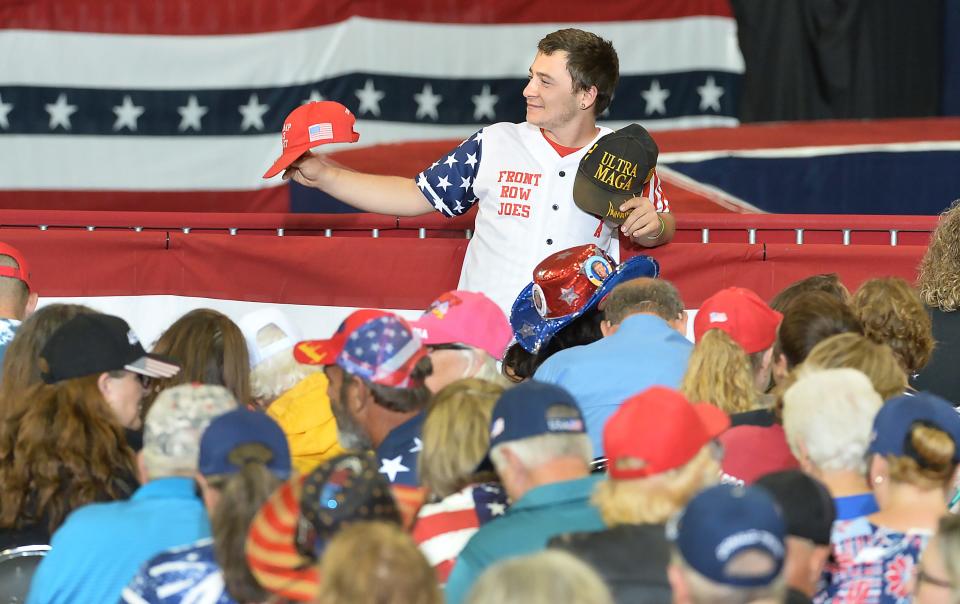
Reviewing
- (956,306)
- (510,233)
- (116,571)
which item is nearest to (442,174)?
(510,233)

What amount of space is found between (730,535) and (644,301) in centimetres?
226

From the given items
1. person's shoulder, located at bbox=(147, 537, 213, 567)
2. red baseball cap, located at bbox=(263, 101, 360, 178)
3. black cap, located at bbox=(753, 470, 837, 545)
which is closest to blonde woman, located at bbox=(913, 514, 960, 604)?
black cap, located at bbox=(753, 470, 837, 545)

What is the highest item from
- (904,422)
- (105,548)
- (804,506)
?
(904,422)

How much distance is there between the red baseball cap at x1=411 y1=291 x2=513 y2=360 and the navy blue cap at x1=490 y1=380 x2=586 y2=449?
1.27 metres

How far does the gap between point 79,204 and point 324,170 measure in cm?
416

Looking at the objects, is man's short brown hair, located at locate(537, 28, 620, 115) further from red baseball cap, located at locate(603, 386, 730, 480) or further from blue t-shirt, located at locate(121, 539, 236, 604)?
blue t-shirt, located at locate(121, 539, 236, 604)

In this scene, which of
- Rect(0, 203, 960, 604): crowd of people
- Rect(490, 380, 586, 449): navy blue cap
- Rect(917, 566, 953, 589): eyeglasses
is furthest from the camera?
Rect(490, 380, 586, 449): navy blue cap

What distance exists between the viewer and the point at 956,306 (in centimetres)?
491

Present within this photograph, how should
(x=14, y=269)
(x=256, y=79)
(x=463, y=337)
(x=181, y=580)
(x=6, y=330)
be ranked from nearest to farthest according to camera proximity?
1. (x=181, y=580)
2. (x=463, y=337)
3. (x=6, y=330)
4. (x=14, y=269)
5. (x=256, y=79)

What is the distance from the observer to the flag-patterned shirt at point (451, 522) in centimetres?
316

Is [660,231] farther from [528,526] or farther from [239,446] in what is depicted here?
[239,446]

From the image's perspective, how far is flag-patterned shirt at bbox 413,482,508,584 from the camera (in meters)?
3.16

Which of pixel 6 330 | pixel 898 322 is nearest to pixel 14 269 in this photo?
pixel 6 330

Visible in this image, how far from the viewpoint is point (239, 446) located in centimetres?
280
